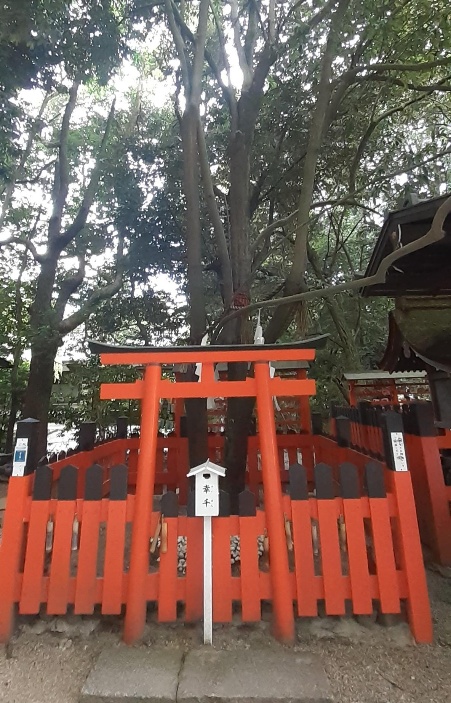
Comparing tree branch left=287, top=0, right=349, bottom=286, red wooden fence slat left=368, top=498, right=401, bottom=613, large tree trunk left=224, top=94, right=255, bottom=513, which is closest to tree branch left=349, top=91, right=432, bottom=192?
tree branch left=287, top=0, right=349, bottom=286

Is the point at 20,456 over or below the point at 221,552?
over

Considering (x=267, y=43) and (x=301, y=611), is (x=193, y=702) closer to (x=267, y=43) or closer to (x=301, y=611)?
(x=301, y=611)

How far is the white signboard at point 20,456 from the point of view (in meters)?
2.69

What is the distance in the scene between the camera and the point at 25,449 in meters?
2.75

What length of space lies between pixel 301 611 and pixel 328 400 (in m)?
8.31

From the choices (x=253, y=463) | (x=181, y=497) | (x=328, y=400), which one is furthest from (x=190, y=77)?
(x=328, y=400)

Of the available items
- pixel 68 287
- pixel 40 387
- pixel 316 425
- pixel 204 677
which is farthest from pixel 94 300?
pixel 204 677

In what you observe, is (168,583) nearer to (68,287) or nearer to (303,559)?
(303,559)

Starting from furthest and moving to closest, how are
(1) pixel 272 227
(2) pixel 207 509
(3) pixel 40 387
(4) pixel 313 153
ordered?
1. (3) pixel 40 387
2. (1) pixel 272 227
3. (4) pixel 313 153
4. (2) pixel 207 509

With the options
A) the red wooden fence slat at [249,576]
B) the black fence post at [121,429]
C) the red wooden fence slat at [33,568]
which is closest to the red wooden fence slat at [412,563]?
the red wooden fence slat at [249,576]

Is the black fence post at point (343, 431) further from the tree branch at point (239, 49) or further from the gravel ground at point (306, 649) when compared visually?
the tree branch at point (239, 49)

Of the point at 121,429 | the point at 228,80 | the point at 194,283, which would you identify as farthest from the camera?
the point at 121,429

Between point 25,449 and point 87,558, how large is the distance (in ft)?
2.80

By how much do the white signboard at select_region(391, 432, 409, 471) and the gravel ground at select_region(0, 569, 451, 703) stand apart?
103cm
